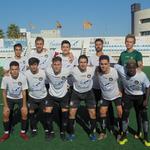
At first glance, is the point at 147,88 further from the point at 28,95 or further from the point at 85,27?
the point at 85,27

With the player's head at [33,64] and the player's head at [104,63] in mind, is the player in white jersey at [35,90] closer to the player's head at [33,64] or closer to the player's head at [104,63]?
the player's head at [33,64]

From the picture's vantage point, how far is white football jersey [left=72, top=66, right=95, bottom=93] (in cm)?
642

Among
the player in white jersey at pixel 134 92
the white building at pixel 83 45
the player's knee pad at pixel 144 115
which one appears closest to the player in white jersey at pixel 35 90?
the player in white jersey at pixel 134 92

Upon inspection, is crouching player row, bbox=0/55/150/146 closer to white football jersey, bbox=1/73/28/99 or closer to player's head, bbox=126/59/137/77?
white football jersey, bbox=1/73/28/99

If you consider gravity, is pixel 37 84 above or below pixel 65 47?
below

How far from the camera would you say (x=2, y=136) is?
660cm

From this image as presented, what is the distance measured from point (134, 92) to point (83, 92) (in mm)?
1066

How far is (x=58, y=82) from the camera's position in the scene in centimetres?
644

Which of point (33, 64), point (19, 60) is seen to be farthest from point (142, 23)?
point (33, 64)

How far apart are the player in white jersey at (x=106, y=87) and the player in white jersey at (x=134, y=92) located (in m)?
0.19

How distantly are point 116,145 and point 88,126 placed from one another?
4.50ft

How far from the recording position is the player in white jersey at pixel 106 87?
244 inches

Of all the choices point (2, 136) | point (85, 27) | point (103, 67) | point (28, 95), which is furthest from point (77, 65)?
point (85, 27)

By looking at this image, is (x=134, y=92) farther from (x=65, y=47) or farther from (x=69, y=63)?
(x=65, y=47)
